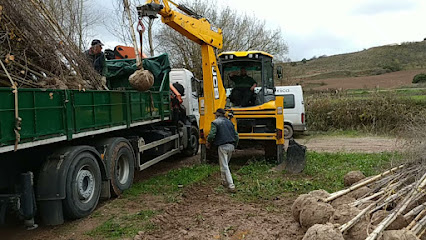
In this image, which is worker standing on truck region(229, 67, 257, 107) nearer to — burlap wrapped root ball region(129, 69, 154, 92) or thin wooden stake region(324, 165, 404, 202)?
burlap wrapped root ball region(129, 69, 154, 92)

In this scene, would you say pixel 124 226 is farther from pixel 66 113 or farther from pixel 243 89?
pixel 243 89

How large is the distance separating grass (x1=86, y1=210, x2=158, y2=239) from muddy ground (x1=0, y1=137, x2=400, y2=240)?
86 millimetres

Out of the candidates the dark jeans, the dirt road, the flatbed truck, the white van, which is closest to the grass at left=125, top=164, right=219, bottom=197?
the flatbed truck

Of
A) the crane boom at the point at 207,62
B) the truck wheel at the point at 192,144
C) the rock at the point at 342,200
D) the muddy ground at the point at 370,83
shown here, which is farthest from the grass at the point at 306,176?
the muddy ground at the point at 370,83

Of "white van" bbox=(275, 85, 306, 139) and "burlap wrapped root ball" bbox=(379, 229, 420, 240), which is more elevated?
"white van" bbox=(275, 85, 306, 139)

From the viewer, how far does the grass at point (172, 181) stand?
6.88 metres

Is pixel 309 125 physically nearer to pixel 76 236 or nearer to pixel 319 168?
pixel 319 168

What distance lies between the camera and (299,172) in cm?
816

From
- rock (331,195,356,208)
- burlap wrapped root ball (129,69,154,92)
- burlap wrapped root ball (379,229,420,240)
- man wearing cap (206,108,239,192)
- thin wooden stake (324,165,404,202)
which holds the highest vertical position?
burlap wrapped root ball (129,69,154,92)

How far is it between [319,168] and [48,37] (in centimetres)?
622

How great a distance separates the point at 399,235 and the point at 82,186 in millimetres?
4125

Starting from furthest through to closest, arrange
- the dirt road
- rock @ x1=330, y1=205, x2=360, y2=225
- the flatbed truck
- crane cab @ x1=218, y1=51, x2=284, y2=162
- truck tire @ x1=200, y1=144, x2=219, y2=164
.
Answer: the dirt road < truck tire @ x1=200, y1=144, x2=219, y2=164 < crane cab @ x1=218, y1=51, x2=284, y2=162 < the flatbed truck < rock @ x1=330, y1=205, x2=360, y2=225

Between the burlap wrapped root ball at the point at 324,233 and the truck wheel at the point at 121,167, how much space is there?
3628 mm

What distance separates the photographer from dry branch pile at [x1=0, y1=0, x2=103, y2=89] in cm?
500
